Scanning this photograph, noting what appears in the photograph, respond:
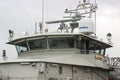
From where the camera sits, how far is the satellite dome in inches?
893

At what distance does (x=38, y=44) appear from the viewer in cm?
2202

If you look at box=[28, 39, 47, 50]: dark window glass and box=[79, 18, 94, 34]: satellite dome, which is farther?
box=[79, 18, 94, 34]: satellite dome

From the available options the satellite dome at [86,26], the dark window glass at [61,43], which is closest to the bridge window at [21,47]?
the dark window glass at [61,43]

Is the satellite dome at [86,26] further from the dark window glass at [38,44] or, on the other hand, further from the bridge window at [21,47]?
the bridge window at [21,47]

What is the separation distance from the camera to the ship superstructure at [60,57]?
785 inches

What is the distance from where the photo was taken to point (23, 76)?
2002cm

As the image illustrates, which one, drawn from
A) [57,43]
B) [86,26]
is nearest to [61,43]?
[57,43]

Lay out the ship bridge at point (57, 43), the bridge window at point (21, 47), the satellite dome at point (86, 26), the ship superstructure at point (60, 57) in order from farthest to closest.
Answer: the bridge window at point (21, 47)
the satellite dome at point (86, 26)
the ship bridge at point (57, 43)
the ship superstructure at point (60, 57)

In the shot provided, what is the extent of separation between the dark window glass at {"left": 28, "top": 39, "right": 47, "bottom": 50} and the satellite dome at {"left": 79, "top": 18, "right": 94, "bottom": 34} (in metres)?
2.88

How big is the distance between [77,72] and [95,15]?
646 centimetres

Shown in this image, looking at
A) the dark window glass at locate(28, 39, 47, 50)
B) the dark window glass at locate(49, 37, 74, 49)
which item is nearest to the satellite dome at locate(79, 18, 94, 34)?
the dark window glass at locate(49, 37, 74, 49)

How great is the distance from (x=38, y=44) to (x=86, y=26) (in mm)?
3731

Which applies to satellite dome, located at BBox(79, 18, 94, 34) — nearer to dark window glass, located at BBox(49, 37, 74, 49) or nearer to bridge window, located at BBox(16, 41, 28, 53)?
dark window glass, located at BBox(49, 37, 74, 49)

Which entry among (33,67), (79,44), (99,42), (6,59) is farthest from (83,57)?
(6,59)
